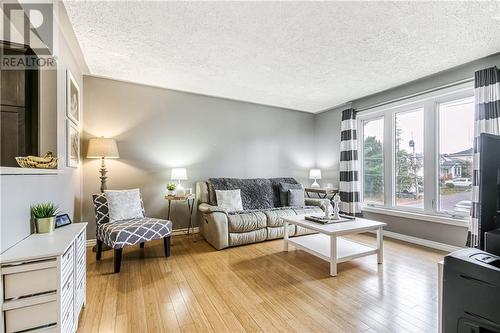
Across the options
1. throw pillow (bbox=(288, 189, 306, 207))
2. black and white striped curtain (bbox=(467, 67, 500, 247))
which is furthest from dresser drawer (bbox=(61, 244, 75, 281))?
black and white striped curtain (bbox=(467, 67, 500, 247))

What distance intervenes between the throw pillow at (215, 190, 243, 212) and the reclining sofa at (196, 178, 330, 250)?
0.39ft

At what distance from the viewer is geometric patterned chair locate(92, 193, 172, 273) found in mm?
2396

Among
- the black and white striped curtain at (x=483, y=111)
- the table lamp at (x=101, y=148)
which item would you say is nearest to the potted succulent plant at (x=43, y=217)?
the table lamp at (x=101, y=148)

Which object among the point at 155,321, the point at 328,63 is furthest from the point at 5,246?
the point at 328,63

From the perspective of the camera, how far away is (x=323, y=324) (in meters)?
1.60

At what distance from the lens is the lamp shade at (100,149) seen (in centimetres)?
298

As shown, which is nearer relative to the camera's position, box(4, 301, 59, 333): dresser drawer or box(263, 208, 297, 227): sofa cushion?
box(4, 301, 59, 333): dresser drawer

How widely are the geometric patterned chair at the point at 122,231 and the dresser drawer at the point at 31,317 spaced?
1.27 metres

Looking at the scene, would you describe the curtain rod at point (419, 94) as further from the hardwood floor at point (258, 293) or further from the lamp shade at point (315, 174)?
the hardwood floor at point (258, 293)

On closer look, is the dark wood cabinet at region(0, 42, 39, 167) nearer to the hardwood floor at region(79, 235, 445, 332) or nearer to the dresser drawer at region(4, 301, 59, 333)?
the dresser drawer at region(4, 301, 59, 333)

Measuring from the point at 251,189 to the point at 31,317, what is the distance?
3.19 meters

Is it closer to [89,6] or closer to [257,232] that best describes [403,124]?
[257,232]

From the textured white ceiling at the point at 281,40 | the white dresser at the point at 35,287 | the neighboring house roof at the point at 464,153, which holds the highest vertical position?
the textured white ceiling at the point at 281,40

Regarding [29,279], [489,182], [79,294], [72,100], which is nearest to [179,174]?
[72,100]
